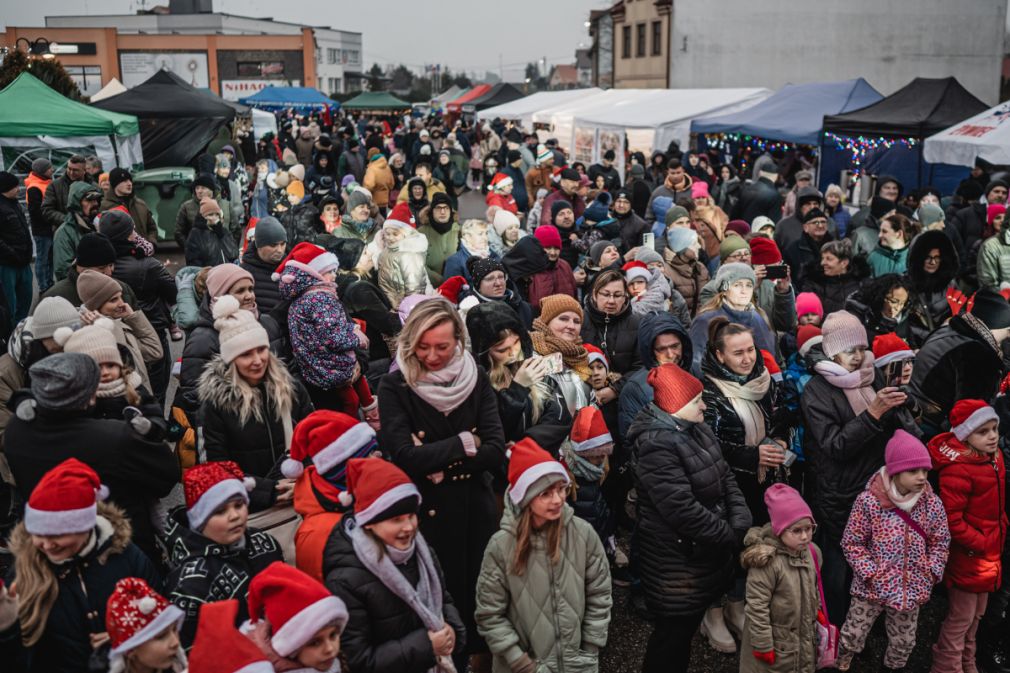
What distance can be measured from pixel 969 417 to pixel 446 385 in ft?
8.33

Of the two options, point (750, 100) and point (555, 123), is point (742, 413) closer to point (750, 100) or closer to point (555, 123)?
point (750, 100)

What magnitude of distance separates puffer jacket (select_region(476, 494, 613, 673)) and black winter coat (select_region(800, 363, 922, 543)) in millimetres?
1548

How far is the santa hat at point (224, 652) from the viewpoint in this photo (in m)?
2.62

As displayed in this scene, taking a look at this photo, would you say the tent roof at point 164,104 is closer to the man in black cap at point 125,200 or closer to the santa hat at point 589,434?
the man in black cap at point 125,200

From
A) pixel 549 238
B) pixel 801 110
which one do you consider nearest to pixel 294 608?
pixel 549 238

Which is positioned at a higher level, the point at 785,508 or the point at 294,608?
the point at 294,608

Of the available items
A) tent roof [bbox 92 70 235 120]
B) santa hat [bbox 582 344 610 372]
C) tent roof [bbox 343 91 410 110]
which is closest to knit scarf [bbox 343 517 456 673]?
santa hat [bbox 582 344 610 372]

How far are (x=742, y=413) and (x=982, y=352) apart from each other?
170cm

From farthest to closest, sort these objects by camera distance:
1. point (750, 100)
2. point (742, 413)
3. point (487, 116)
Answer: point (487, 116) < point (750, 100) < point (742, 413)

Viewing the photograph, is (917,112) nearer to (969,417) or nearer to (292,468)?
(969,417)

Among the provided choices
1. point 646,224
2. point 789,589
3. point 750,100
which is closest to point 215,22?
point 750,100

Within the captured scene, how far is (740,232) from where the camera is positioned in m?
8.72

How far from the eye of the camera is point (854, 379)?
14.6 feet

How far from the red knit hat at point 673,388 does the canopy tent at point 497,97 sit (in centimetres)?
4195
